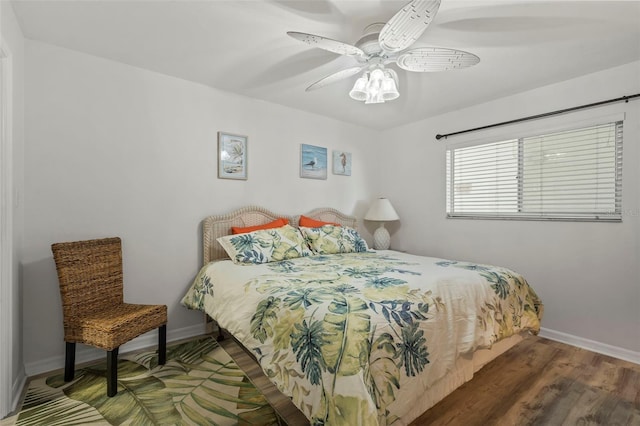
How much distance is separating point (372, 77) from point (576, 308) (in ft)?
8.94

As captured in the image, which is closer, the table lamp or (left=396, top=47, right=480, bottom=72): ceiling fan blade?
(left=396, top=47, right=480, bottom=72): ceiling fan blade

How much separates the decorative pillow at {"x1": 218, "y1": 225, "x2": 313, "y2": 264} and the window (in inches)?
79.4

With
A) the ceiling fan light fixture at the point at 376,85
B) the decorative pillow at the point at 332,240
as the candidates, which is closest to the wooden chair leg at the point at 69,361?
the decorative pillow at the point at 332,240

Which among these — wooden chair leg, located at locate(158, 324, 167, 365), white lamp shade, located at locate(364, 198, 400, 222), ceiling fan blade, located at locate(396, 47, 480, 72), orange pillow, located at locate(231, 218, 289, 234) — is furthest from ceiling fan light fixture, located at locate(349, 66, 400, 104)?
wooden chair leg, located at locate(158, 324, 167, 365)

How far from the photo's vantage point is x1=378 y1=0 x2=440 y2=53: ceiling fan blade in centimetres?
132

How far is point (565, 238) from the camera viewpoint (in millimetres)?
2678

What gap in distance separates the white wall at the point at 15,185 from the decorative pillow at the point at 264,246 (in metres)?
1.30

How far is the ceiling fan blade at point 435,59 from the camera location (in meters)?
1.68

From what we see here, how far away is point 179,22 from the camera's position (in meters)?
1.87

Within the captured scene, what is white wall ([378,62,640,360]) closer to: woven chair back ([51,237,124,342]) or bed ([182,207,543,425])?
bed ([182,207,543,425])

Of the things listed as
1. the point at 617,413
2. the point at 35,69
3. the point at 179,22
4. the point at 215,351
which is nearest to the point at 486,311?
the point at 617,413

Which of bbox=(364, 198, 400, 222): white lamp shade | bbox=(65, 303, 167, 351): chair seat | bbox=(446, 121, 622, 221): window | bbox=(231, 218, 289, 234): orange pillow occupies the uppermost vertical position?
bbox=(446, 121, 622, 221): window

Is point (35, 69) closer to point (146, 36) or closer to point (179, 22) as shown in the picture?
point (146, 36)

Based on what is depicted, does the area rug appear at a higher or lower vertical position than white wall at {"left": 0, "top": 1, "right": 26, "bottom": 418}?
lower
